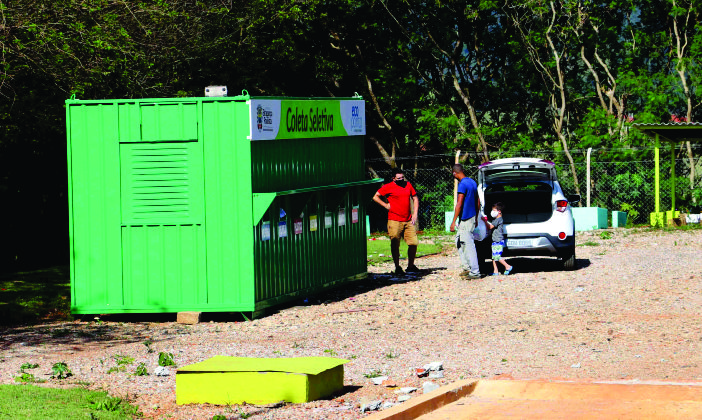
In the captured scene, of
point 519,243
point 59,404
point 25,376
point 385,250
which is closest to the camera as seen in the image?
point 59,404

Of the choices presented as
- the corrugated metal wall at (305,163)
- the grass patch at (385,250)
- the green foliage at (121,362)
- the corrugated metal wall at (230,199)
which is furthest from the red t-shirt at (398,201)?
the green foliage at (121,362)

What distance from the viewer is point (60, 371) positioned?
9.85 m

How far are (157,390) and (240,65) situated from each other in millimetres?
19498

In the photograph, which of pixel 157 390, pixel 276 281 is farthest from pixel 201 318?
pixel 157 390

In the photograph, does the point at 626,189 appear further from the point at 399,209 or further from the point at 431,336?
the point at 431,336

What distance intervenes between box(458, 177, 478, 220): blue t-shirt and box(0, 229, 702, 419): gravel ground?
104cm

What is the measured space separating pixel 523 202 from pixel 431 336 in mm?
6561

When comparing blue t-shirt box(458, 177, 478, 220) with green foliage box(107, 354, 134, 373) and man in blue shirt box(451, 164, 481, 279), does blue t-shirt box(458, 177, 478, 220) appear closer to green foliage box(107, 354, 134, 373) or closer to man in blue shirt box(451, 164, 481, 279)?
man in blue shirt box(451, 164, 481, 279)

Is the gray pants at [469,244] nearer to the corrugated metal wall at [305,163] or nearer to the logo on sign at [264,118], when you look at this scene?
the corrugated metal wall at [305,163]

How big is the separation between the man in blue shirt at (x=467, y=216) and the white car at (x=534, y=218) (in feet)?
2.07

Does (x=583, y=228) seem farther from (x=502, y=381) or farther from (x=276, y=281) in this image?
(x=502, y=381)

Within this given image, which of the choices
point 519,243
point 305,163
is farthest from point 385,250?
point 305,163

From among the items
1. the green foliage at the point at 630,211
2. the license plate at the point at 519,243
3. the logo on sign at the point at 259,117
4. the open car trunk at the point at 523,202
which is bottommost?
the license plate at the point at 519,243

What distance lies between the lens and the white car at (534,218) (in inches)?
655
